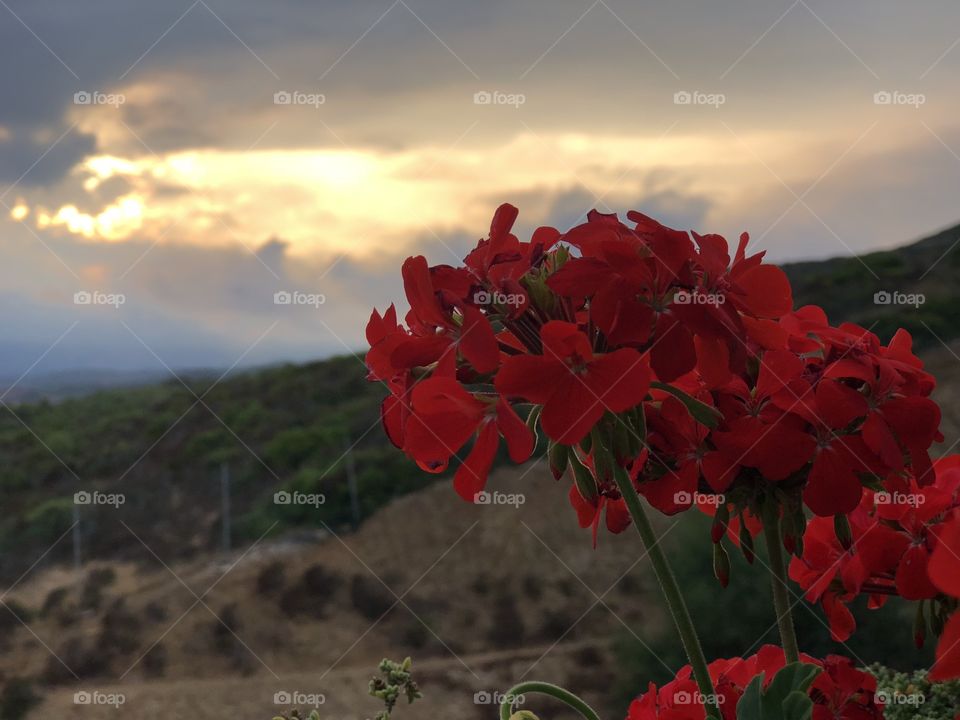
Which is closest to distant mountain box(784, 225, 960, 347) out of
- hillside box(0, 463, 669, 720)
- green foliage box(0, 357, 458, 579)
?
hillside box(0, 463, 669, 720)

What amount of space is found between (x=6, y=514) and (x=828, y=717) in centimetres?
1929

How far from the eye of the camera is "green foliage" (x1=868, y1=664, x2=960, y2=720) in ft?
4.22

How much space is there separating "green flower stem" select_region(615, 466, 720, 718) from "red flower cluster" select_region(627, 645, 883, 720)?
108 millimetres

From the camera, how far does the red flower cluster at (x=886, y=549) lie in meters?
1.03

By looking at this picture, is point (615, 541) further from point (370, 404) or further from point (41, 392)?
point (41, 392)

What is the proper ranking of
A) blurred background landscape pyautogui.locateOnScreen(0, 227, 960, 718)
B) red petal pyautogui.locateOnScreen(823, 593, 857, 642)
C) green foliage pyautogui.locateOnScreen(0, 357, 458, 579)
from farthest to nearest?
green foliage pyautogui.locateOnScreen(0, 357, 458, 579) < blurred background landscape pyautogui.locateOnScreen(0, 227, 960, 718) < red petal pyautogui.locateOnScreen(823, 593, 857, 642)

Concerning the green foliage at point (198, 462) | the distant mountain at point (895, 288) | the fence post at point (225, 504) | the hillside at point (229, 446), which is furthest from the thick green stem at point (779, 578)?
the distant mountain at point (895, 288)

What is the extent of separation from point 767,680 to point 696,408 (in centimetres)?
33

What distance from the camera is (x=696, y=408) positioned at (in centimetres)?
97

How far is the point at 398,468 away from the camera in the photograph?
17.1 metres

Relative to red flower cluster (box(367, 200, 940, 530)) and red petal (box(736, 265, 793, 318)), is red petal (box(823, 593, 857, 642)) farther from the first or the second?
red petal (box(736, 265, 793, 318))

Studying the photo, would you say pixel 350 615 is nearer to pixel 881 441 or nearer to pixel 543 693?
pixel 543 693

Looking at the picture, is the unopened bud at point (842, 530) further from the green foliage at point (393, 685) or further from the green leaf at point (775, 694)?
the green foliage at point (393, 685)

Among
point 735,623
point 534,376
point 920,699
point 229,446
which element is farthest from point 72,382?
point 534,376
